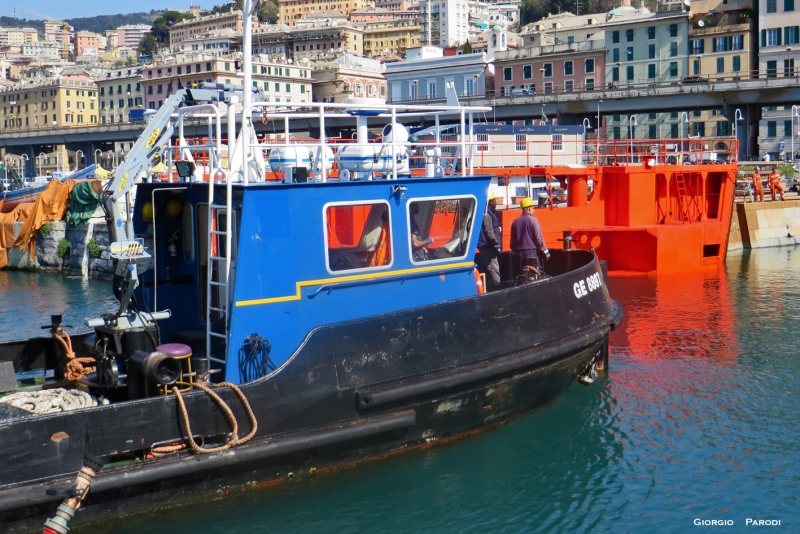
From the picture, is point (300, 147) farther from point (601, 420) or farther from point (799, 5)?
point (799, 5)

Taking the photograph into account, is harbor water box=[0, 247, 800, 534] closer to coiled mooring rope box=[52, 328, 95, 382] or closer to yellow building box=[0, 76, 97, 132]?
coiled mooring rope box=[52, 328, 95, 382]

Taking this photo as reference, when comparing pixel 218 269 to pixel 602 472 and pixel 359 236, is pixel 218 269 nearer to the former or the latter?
pixel 359 236

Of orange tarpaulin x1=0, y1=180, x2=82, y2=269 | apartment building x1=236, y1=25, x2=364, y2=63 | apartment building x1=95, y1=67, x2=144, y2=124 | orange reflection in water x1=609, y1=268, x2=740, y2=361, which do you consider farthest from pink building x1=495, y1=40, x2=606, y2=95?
apartment building x1=236, y1=25, x2=364, y2=63

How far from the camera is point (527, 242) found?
34.5 ft

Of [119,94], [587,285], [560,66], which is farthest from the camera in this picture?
[119,94]

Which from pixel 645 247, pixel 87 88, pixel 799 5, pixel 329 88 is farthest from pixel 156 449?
pixel 87 88

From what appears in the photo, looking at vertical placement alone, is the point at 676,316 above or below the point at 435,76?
below

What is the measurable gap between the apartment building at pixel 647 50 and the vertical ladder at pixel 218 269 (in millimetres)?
67174

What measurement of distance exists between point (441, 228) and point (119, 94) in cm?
11772

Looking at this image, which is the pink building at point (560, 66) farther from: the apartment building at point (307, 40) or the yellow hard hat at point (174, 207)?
the apartment building at point (307, 40)

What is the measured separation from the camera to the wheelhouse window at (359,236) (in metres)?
8.05

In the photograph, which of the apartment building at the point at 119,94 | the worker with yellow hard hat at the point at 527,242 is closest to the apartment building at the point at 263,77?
the apartment building at the point at 119,94

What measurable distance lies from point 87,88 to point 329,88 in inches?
1666

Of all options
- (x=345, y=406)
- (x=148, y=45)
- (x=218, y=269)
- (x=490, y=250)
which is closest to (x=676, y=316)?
(x=490, y=250)
